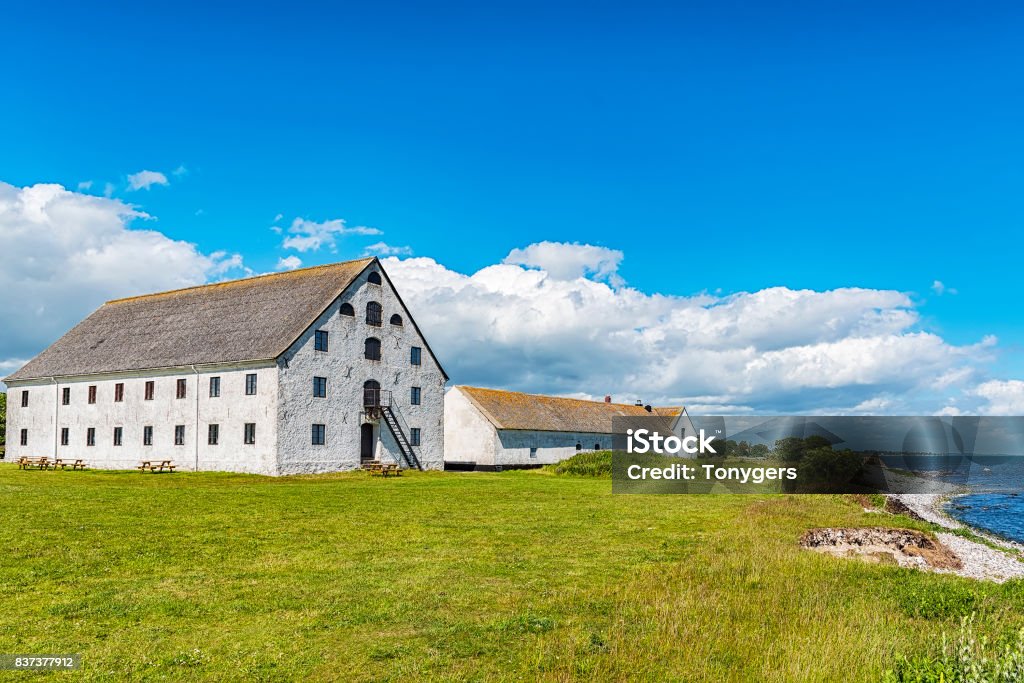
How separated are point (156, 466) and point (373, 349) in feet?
47.0

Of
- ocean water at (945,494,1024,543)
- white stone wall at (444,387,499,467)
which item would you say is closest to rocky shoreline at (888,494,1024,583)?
ocean water at (945,494,1024,543)

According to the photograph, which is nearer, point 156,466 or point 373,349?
point 156,466

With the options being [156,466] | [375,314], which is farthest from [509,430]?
[156,466]

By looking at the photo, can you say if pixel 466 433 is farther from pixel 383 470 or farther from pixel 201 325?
pixel 201 325

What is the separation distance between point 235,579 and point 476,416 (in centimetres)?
4428

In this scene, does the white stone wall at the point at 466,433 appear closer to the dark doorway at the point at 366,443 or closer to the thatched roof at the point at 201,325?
the dark doorway at the point at 366,443

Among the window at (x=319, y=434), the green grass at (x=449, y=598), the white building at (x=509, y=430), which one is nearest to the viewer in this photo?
the green grass at (x=449, y=598)

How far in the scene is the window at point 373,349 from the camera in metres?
47.3

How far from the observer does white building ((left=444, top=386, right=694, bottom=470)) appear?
56.2 m

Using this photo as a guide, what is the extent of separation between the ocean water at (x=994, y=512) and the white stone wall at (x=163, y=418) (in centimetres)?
3398

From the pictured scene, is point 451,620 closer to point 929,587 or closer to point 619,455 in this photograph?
point 929,587

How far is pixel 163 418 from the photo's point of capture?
45219mm

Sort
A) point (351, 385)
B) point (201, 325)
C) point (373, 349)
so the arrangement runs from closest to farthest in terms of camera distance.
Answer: point (351, 385) → point (373, 349) → point (201, 325)

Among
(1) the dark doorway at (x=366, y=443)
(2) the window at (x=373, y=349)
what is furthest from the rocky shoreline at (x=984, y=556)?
(2) the window at (x=373, y=349)
